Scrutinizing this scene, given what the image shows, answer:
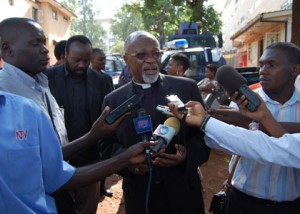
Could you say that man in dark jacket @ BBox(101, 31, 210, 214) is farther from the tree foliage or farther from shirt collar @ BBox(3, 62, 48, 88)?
the tree foliage

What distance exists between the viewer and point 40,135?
1.31 metres

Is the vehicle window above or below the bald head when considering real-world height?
below

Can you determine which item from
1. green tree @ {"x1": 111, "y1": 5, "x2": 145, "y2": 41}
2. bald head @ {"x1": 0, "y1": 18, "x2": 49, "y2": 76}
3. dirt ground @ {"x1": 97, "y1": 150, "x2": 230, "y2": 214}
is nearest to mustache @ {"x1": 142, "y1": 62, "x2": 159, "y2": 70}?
bald head @ {"x1": 0, "y1": 18, "x2": 49, "y2": 76}

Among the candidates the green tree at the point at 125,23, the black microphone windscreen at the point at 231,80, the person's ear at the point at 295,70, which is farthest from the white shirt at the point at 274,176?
the green tree at the point at 125,23

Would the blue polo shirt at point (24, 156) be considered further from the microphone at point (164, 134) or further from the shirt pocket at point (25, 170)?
the microphone at point (164, 134)

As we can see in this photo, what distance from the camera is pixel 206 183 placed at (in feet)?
15.8

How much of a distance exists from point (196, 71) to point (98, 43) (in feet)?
197

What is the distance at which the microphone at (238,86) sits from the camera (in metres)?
1.65

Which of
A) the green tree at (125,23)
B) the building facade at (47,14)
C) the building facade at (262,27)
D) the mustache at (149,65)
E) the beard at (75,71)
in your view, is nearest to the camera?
the mustache at (149,65)

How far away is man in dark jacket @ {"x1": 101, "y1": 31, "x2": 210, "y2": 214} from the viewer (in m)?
2.19

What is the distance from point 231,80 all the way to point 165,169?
0.84 m

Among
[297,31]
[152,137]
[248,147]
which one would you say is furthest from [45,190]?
[297,31]

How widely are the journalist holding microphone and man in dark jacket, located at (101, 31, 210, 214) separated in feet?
0.75

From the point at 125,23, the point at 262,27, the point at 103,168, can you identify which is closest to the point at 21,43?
the point at 103,168
